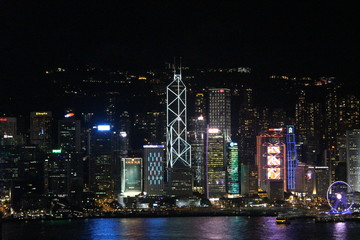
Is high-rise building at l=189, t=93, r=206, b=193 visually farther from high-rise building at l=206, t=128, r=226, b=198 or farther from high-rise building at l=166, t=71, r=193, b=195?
high-rise building at l=166, t=71, r=193, b=195

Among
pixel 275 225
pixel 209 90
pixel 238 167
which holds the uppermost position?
pixel 209 90

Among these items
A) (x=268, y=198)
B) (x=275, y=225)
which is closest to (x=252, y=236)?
(x=275, y=225)

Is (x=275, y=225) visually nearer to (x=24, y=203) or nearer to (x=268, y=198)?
(x=268, y=198)

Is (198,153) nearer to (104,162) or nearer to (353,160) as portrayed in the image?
(104,162)

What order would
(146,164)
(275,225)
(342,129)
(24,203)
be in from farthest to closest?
(342,129)
(146,164)
(24,203)
(275,225)

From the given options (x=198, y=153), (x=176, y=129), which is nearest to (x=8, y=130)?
(x=176, y=129)

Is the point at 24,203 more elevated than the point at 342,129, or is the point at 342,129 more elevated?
the point at 342,129

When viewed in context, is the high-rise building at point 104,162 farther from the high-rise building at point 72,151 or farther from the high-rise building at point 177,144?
the high-rise building at point 177,144

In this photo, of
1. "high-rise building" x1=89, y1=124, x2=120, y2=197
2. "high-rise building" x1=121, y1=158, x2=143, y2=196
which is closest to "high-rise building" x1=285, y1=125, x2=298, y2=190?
"high-rise building" x1=121, y1=158, x2=143, y2=196
